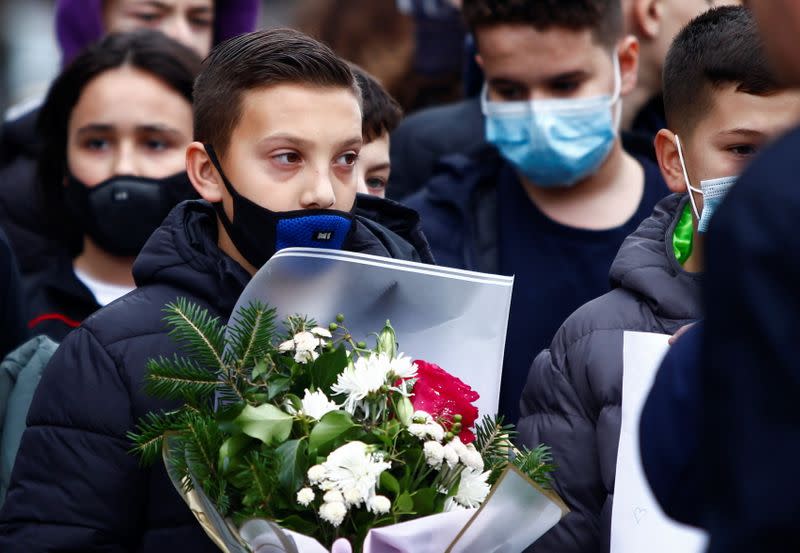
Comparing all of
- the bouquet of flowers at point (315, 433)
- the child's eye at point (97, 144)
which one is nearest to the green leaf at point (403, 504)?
the bouquet of flowers at point (315, 433)

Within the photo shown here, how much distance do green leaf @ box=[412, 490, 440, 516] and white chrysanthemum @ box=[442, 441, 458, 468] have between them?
72 mm

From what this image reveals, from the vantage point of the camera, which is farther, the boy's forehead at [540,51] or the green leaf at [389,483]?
the boy's forehead at [540,51]

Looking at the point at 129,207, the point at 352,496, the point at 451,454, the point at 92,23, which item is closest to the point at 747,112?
the point at 451,454

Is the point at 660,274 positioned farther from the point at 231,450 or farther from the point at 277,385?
the point at 231,450

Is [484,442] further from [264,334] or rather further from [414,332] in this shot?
[264,334]

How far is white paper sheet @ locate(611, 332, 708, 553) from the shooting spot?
2.92 m

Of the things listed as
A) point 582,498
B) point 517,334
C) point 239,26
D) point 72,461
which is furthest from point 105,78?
point 582,498

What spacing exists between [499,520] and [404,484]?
21cm

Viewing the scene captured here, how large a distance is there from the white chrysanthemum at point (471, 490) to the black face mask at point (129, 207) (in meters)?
2.15

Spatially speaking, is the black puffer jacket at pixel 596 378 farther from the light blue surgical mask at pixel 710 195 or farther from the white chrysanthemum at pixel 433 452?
the white chrysanthemum at pixel 433 452

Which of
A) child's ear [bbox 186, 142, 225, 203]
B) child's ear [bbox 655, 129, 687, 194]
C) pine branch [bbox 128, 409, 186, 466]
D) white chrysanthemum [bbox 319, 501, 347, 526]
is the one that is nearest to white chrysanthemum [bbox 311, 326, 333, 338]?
pine branch [bbox 128, 409, 186, 466]

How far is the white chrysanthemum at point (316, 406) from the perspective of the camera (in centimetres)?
262

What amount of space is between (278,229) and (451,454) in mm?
877

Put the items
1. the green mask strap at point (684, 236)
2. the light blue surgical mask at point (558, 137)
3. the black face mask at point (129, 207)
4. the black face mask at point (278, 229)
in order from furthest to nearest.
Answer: the light blue surgical mask at point (558, 137) → the black face mask at point (129, 207) → the green mask strap at point (684, 236) → the black face mask at point (278, 229)
